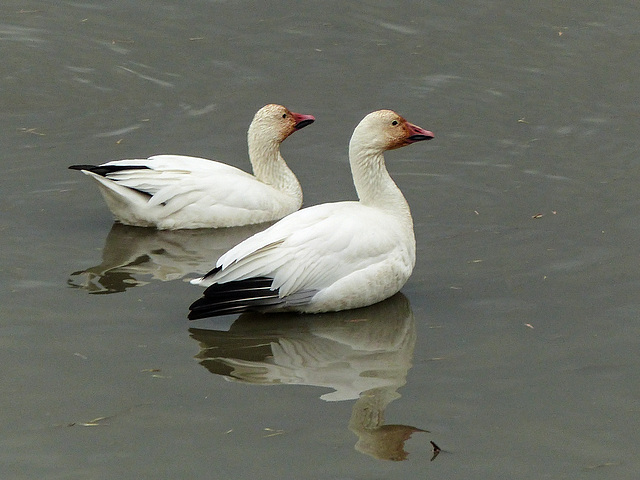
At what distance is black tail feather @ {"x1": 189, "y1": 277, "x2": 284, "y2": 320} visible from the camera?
7.38 metres

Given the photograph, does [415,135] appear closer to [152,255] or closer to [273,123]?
[273,123]

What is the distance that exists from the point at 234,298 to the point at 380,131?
193cm

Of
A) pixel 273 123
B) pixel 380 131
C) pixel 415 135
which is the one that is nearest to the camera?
pixel 380 131

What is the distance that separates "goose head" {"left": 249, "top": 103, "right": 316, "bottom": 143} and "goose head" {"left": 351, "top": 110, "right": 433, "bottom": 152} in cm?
175

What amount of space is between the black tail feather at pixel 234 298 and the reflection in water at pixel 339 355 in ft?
0.63

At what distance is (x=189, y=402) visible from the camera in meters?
6.52

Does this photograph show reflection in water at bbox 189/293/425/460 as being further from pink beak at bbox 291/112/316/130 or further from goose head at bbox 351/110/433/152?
pink beak at bbox 291/112/316/130

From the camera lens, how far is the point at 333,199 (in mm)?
9953

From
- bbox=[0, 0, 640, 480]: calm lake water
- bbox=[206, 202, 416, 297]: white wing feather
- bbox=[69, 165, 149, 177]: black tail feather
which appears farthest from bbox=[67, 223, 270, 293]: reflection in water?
bbox=[206, 202, 416, 297]: white wing feather

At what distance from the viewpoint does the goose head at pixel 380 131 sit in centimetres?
845

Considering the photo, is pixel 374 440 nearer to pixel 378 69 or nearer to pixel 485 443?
pixel 485 443

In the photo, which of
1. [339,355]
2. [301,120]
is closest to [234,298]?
[339,355]

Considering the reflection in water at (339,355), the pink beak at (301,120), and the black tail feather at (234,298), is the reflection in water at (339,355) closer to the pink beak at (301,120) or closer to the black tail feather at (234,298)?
the black tail feather at (234,298)

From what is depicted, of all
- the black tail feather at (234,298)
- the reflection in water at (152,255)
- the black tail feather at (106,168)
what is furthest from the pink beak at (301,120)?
the black tail feather at (234,298)
